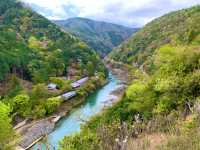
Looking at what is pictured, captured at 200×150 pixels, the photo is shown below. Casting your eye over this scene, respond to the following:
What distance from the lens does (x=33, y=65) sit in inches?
2997

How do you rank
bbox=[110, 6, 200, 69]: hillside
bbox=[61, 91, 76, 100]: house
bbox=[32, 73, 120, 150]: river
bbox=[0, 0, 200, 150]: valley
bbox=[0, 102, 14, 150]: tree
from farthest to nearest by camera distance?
1. bbox=[110, 6, 200, 69]: hillside
2. bbox=[61, 91, 76, 100]: house
3. bbox=[32, 73, 120, 150]: river
4. bbox=[0, 102, 14, 150]: tree
5. bbox=[0, 0, 200, 150]: valley

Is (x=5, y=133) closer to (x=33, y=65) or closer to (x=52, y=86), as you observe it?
(x=52, y=86)

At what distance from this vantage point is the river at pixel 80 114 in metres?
42.7

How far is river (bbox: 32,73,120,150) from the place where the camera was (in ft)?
140

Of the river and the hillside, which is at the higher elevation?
the hillside

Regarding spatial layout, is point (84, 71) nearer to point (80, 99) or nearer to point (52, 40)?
point (52, 40)

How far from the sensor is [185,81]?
31.1m

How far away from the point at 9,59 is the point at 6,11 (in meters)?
39.1

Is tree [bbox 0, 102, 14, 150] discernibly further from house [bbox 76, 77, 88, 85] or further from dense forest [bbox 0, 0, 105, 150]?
house [bbox 76, 77, 88, 85]

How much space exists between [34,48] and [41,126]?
44.0 m

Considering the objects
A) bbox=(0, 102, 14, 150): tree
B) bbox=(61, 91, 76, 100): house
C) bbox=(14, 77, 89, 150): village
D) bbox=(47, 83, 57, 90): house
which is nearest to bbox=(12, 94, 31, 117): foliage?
bbox=(14, 77, 89, 150): village

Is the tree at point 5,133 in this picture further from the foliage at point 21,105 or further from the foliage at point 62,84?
the foliage at point 62,84

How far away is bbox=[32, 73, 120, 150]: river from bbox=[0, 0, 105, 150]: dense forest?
250 centimetres

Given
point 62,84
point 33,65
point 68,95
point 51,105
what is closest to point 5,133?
point 51,105
